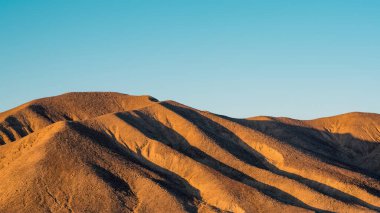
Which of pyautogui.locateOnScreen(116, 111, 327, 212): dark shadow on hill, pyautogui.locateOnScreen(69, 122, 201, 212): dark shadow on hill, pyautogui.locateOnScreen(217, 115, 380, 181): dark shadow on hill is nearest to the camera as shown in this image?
pyautogui.locateOnScreen(69, 122, 201, 212): dark shadow on hill

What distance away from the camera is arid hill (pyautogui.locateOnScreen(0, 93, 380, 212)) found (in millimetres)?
83125

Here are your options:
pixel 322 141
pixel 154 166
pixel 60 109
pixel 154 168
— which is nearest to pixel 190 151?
pixel 154 166

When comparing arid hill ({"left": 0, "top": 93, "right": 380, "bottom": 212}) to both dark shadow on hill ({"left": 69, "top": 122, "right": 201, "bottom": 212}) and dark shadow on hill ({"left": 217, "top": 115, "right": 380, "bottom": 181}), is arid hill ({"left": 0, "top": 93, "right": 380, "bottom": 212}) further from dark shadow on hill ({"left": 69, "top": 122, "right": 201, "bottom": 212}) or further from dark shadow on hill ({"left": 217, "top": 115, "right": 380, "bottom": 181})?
dark shadow on hill ({"left": 217, "top": 115, "right": 380, "bottom": 181})

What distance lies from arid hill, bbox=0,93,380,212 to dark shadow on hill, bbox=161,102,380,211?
15cm

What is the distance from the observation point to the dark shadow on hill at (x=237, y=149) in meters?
95.1

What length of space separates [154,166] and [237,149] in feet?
47.2

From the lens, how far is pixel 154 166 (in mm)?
94250

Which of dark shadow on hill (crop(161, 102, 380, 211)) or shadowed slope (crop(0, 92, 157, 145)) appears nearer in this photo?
dark shadow on hill (crop(161, 102, 380, 211))

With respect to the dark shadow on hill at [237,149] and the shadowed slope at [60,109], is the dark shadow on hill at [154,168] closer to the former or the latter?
the dark shadow on hill at [237,149]

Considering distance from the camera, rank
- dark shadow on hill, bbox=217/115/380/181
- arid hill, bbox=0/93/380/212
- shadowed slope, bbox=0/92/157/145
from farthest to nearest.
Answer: dark shadow on hill, bbox=217/115/380/181 → shadowed slope, bbox=0/92/157/145 → arid hill, bbox=0/93/380/212

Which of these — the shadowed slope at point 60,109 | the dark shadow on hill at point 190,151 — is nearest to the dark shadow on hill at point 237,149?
the dark shadow on hill at point 190,151

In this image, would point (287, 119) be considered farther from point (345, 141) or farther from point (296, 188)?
point (296, 188)

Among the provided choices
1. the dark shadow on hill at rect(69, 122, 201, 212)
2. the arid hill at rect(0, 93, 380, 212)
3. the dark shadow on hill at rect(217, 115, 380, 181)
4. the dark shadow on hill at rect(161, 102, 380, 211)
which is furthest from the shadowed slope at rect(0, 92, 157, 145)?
the dark shadow on hill at rect(217, 115, 380, 181)

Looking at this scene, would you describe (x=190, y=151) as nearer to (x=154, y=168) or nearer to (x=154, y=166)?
(x=154, y=166)
